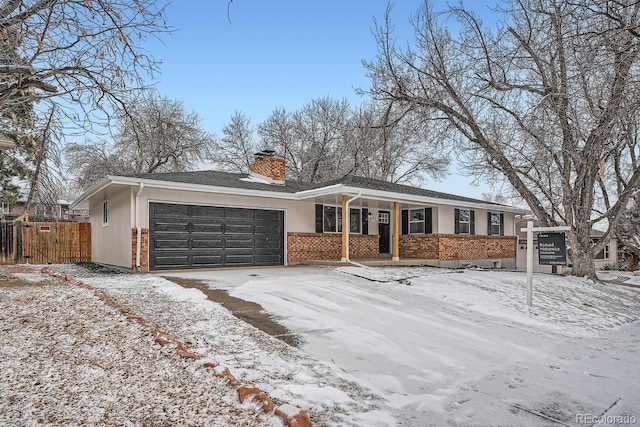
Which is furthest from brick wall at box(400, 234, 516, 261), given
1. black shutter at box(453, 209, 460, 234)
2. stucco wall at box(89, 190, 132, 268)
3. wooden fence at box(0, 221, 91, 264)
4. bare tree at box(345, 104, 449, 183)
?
wooden fence at box(0, 221, 91, 264)

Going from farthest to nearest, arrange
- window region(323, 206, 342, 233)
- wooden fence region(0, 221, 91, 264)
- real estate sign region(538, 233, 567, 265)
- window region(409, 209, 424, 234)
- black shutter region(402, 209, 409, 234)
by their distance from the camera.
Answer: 1. black shutter region(402, 209, 409, 234)
2. window region(409, 209, 424, 234)
3. window region(323, 206, 342, 233)
4. wooden fence region(0, 221, 91, 264)
5. real estate sign region(538, 233, 567, 265)

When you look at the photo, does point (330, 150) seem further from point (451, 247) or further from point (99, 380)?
point (99, 380)

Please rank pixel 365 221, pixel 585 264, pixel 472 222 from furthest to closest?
pixel 472 222, pixel 365 221, pixel 585 264

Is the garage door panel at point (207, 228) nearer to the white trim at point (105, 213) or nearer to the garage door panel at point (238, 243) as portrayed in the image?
the garage door panel at point (238, 243)

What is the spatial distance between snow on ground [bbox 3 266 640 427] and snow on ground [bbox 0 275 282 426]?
416 millimetres

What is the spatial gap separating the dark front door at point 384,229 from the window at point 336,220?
1.36 meters

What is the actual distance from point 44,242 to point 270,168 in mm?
8856

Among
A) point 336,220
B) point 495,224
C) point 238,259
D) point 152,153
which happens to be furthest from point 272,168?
point 152,153

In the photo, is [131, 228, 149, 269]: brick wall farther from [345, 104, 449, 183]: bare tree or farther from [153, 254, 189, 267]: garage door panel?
[345, 104, 449, 183]: bare tree

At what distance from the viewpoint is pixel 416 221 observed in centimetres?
1611

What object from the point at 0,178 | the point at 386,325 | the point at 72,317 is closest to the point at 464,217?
the point at 386,325

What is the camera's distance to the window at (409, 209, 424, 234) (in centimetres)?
1585

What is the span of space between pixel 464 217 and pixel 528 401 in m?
13.4

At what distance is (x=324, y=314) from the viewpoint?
635 cm
